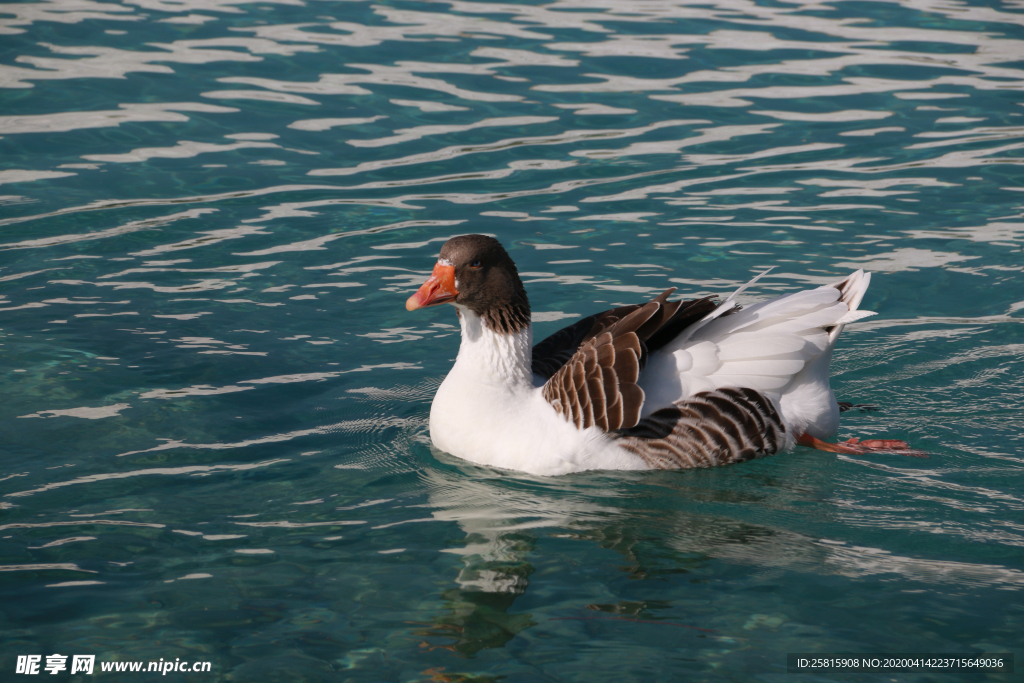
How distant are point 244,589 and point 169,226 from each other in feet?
23.3

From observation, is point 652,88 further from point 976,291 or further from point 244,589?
point 244,589

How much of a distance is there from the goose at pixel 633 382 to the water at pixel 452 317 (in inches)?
9.5

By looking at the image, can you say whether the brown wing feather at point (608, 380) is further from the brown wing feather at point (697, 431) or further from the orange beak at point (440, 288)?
the orange beak at point (440, 288)

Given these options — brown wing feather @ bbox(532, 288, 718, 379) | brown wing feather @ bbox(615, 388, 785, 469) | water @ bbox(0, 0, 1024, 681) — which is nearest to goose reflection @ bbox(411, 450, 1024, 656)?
water @ bbox(0, 0, 1024, 681)

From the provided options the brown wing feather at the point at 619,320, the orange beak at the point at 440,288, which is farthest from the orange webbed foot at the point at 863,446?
the orange beak at the point at 440,288

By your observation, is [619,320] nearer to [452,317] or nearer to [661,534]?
[661,534]

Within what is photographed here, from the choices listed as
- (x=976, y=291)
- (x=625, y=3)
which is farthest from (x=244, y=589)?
(x=625, y=3)

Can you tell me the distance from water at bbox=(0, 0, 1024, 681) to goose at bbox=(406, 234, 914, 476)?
0.24 m

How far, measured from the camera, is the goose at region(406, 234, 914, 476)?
7.11 m

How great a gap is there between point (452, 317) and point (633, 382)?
12.0 feet

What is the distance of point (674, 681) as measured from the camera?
504 centimetres

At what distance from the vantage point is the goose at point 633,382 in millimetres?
7113

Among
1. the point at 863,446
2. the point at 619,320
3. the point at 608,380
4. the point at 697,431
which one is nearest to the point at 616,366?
the point at 608,380

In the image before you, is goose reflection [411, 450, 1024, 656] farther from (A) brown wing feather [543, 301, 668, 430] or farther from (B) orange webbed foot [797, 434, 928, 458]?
(A) brown wing feather [543, 301, 668, 430]
